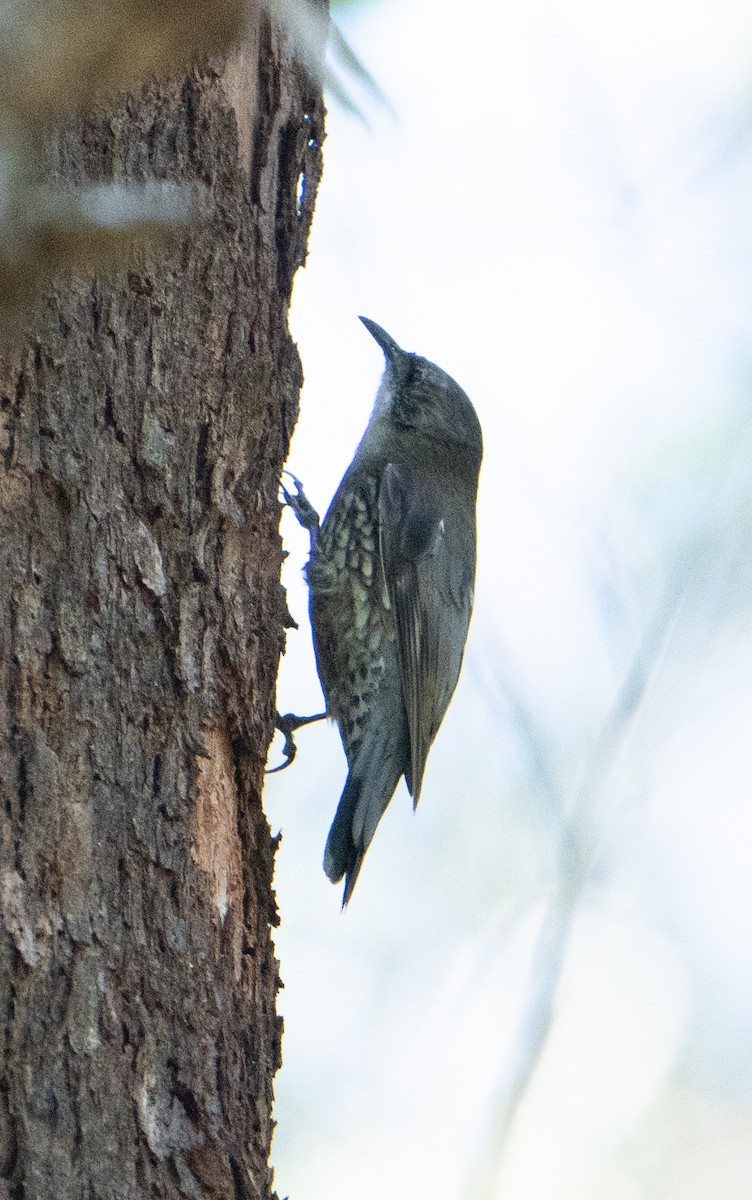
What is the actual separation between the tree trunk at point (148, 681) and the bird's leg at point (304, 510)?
1.46 m

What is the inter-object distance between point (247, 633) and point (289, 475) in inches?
68.1

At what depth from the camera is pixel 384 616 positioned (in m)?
4.33

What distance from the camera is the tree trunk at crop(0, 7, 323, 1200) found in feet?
6.31

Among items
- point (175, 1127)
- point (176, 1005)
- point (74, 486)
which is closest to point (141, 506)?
point (74, 486)

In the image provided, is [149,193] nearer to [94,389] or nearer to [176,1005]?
→ [94,389]

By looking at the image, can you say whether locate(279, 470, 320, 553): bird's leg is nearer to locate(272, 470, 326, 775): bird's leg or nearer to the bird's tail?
locate(272, 470, 326, 775): bird's leg

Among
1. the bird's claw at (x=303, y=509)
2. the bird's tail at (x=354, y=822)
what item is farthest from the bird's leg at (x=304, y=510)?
the bird's tail at (x=354, y=822)

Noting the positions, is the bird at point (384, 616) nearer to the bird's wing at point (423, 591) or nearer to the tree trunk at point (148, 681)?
the bird's wing at point (423, 591)

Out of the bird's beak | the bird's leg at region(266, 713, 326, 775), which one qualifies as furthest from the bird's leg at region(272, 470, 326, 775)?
the bird's beak

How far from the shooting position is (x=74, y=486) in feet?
7.12

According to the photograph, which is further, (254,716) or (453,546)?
(453,546)

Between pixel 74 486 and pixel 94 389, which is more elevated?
pixel 94 389

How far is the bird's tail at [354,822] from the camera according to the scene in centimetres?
379

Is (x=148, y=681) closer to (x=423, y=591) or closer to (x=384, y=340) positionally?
(x=423, y=591)
